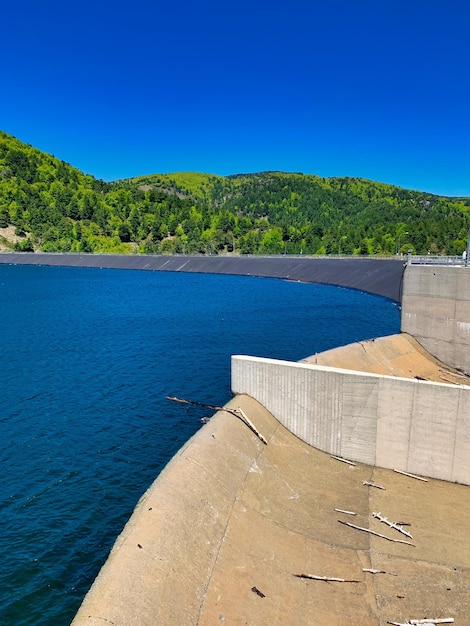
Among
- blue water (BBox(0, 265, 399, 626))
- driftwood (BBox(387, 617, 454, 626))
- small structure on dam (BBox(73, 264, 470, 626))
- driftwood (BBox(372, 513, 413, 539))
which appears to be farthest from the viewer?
driftwood (BBox(372, 513, 413, 539))

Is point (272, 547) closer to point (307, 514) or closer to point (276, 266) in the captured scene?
point (307, 514)

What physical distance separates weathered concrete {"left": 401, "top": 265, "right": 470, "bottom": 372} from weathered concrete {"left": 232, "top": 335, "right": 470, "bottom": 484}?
1411 centimetres

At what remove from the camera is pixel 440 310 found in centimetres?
3681

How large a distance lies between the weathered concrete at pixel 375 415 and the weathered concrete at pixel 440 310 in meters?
→ 14.1

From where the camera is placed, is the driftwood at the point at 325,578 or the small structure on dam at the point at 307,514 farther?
the driftwood at the point at 325,578

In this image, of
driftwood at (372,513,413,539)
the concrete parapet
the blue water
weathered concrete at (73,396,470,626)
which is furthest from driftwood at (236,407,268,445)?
driftwood at (372,513,413,539)

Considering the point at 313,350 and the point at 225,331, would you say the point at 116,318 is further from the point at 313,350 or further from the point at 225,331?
the point at 313,350

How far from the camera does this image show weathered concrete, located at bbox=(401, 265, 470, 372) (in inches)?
1382

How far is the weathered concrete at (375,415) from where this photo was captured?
21484mm

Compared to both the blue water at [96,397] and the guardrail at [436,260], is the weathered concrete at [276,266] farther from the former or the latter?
the guardrail at [436,260]

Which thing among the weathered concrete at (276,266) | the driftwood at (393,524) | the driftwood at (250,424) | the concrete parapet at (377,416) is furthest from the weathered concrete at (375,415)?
the weathered concrete at (276,266)

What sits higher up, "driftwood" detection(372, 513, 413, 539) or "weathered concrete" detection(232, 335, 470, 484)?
"weathered concrete" detection(232, 335, 470, 484)

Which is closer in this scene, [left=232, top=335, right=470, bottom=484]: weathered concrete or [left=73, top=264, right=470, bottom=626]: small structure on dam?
[left=73, top=264, right=470, bottom=626]: small structure on dam

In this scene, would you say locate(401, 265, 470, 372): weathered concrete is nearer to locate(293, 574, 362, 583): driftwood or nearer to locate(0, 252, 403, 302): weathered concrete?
locate(293, 574, 362, 583): driftwood
